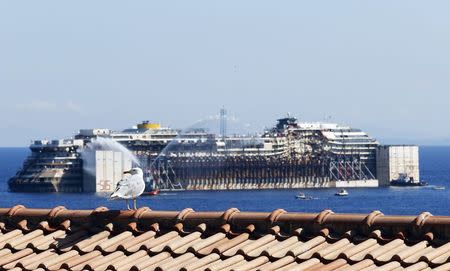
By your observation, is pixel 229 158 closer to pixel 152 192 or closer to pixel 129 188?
pixel 152 192

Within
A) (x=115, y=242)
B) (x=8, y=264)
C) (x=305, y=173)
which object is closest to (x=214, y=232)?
(x=115, y=242)

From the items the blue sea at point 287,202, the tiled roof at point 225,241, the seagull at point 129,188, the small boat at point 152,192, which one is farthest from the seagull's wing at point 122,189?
the small boat at point 152,192

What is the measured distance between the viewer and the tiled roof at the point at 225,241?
706cm

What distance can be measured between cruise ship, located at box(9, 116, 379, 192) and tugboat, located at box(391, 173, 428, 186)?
2.60 metres

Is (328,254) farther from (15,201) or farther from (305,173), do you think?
(305,173)

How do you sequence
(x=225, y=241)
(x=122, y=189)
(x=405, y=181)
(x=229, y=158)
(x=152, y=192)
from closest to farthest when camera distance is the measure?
(x=225, y=241), (x=122, y=189), (x=152, y=192), (x=405, y=181), (x=229, y=158)

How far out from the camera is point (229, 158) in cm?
12712

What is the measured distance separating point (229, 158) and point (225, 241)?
119 meters

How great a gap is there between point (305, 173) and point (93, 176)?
21387mm

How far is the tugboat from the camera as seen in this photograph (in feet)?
389

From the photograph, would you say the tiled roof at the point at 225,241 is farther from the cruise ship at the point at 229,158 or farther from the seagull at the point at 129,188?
the cruise ship at the point at 229,158

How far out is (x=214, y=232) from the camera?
7.91 m

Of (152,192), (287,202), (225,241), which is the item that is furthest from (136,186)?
(152,192)

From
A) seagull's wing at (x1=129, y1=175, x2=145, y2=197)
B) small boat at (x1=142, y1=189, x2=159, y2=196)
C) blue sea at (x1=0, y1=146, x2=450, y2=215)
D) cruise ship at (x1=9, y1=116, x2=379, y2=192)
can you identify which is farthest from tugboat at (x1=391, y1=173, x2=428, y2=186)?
seagull's wing at (x1=129, y1=175, x2=145, y2=197)
